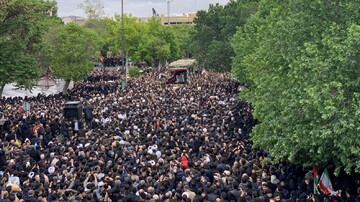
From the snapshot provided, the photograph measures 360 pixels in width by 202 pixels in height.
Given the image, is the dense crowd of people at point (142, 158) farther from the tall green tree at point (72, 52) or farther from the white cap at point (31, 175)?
the tall green tree at point (72, 52)

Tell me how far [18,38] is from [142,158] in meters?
13.0

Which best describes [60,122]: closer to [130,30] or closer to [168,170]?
[168,170]

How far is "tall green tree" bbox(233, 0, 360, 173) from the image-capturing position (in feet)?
38.3

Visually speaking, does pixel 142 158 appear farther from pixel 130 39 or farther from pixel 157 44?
pixel 130 39

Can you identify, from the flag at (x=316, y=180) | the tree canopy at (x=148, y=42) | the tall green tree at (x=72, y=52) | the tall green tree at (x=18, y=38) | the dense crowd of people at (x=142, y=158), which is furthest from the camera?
the tree canopy at (x=148, y=42)

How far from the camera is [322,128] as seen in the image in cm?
1187

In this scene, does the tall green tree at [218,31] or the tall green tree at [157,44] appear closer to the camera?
the tall green tree at [218,31]

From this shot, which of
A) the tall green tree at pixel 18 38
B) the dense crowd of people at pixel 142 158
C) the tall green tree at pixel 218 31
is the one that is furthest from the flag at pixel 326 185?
the tall green tree at pixel 218 31

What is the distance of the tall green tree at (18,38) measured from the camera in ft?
84.1

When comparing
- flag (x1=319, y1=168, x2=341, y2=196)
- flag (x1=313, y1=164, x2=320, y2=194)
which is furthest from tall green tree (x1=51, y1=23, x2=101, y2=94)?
flag (x1=319, y1=168, x2=341, y2=196)

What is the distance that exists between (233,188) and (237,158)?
3.31m

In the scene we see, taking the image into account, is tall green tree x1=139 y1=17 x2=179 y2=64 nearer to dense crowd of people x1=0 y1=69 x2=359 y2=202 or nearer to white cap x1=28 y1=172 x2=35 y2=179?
dense crowd of people x1=0 y1=69 x2=359 y2=202

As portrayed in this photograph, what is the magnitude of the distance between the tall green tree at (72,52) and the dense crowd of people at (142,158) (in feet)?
37.2

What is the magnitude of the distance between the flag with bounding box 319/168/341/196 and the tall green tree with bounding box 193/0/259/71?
30.2 meters
